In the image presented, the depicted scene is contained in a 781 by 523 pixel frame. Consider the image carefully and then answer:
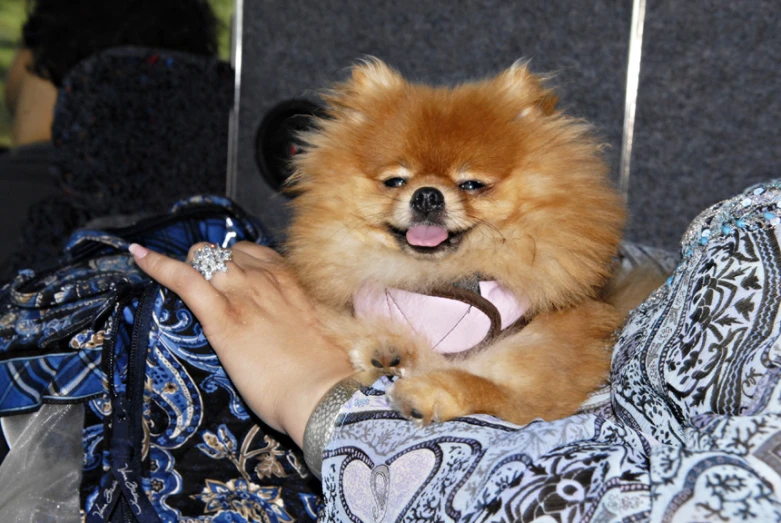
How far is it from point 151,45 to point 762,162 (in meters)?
1.85

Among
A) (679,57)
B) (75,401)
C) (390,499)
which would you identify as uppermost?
(679,57)

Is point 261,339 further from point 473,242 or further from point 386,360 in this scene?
point 473,242

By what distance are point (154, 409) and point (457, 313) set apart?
1.74 ft

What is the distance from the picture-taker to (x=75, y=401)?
121 cm

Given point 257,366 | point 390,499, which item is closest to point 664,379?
point 390,499

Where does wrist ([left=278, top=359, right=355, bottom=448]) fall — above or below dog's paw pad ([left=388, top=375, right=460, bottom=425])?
below

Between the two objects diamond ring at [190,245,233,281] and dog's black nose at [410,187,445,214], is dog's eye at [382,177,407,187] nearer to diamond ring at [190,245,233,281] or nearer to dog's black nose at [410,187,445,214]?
dog's black nose at [410,187,445,214]

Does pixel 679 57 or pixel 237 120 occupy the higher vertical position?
pixel 679 57

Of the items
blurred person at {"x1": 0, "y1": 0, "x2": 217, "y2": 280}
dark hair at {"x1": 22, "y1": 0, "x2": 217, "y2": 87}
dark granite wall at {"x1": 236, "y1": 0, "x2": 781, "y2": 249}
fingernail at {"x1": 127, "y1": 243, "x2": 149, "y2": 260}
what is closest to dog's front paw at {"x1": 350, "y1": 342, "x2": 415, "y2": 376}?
fingernail at {"x1": 127, "y1": 243, "x2": 149, "y2": 260}

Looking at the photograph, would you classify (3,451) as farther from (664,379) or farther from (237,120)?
(237,120)

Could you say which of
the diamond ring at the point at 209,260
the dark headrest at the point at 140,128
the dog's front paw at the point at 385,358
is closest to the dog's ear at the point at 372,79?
the diamond ring at the point at 209,260

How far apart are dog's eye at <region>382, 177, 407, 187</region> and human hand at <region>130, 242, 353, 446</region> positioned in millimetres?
275

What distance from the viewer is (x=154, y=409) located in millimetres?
1235

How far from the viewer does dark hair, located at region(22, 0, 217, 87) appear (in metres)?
2.27
